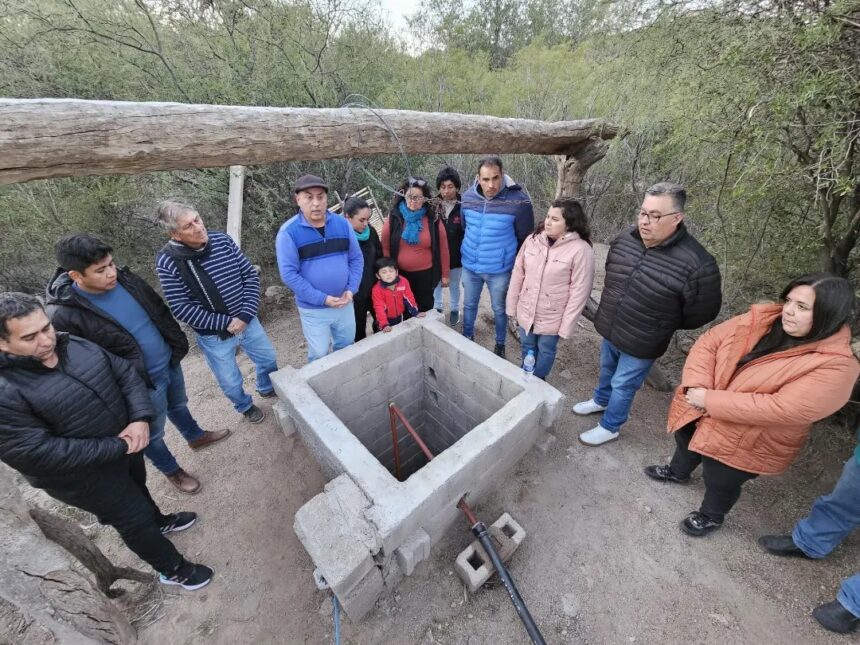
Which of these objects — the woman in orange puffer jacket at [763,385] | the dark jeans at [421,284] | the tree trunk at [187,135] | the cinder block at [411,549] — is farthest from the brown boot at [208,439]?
the woman in orange puffer jacket at [763,385]

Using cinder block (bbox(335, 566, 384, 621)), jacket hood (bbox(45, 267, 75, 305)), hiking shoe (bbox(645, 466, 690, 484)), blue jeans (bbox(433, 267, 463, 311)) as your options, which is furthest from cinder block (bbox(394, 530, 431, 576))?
blue jeans (bbox(433, 267, 463, 311))

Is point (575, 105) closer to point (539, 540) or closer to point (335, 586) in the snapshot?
point (539, 540)

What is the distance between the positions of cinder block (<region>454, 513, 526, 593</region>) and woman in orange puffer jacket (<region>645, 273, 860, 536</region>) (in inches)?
50.3

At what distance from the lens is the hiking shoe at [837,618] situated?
6.70ft

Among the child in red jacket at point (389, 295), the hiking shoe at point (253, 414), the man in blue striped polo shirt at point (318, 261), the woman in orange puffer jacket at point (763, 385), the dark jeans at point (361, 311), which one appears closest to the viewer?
the woman in orange puffer jacket at point (763, 385)

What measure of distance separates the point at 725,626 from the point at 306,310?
3786mm

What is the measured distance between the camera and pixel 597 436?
129 inches

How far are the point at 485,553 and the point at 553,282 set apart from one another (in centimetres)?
214

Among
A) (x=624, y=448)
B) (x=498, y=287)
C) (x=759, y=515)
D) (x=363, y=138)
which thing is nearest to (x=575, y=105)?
(x=498, y=287)

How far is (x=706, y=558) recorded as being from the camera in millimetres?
2467

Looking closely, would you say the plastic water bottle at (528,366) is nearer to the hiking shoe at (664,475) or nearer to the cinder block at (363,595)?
the hiking shoe at (664,475)

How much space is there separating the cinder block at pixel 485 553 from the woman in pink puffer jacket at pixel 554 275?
5.23 feet

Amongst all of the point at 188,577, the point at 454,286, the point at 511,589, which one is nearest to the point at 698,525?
the point at 511,589

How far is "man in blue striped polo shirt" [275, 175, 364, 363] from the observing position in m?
3.00
